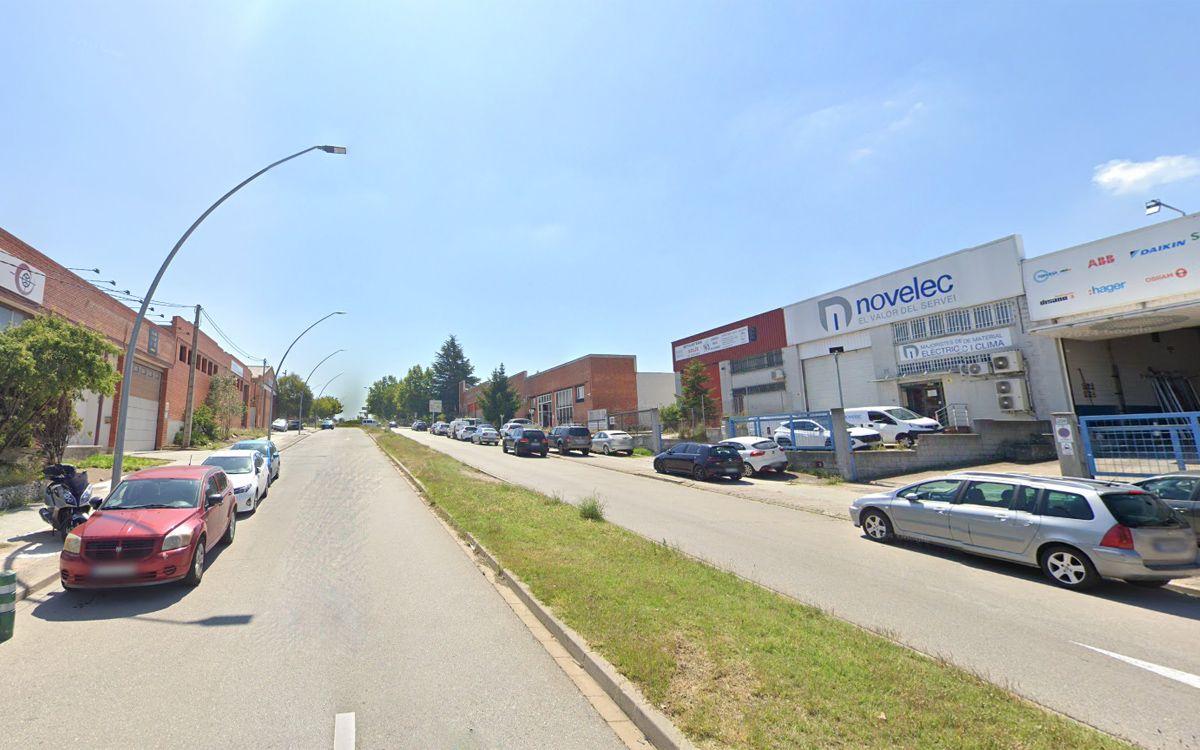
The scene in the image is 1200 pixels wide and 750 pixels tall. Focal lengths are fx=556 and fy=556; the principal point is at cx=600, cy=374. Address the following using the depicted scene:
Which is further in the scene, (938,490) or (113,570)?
(938,490)

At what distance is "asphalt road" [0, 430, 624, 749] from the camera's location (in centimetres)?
378

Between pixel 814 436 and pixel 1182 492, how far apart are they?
42.2 ft

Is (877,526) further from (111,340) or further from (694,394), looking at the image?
(111,340)

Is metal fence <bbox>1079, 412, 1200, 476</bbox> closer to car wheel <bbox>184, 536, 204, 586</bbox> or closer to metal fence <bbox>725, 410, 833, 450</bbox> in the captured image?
metal fence <bbox>725, 410, 833, 450</bbox>

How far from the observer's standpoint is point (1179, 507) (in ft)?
29.3

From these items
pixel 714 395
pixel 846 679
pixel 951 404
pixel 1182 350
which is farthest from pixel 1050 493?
→ pixel 714 395

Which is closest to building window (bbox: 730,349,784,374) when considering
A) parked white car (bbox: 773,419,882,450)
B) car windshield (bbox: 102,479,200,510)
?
parked white car (bbox: 773,419,882,450)

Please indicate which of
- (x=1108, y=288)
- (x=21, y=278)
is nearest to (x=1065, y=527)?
(x=1108, y=288)

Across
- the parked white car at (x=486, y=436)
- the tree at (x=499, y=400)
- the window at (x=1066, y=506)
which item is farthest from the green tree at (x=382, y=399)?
the window at (x=1066, y=506)

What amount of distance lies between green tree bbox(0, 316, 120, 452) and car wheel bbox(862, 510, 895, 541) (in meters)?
17.2

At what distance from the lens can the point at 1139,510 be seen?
7672 mm

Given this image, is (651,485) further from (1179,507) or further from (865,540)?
(1179,507)

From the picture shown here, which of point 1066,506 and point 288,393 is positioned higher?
point 288,393

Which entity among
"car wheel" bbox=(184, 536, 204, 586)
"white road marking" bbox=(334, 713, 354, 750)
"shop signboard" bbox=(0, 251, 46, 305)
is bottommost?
"white road marking" bbox=(334, 713, 354, 750)
